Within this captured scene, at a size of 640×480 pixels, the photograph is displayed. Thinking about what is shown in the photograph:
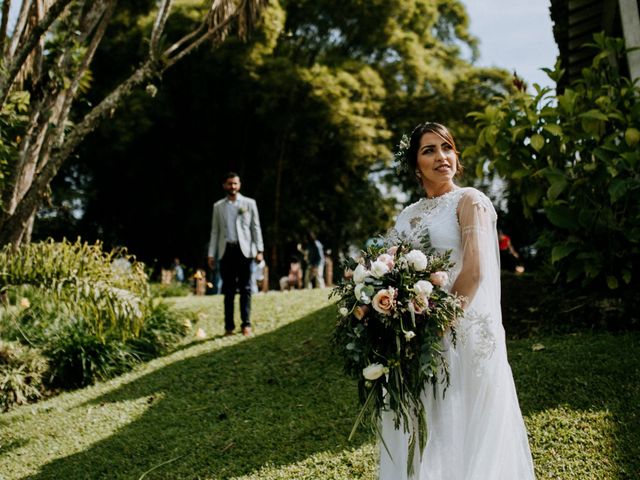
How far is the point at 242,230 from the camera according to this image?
7.91 metres

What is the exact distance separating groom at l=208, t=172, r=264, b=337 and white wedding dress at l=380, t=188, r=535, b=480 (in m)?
5.14

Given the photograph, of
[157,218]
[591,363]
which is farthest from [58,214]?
[591,363]

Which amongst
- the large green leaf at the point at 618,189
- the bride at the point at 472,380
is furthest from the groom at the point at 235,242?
the bride at the point at 472,380

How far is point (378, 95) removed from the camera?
725 inches

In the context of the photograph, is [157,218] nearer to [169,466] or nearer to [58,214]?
[58,214]

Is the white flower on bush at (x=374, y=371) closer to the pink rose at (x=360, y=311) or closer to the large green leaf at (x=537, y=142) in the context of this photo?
the pink rose at (x=360, y=311)

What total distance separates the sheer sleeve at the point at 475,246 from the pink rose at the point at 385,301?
0.34m

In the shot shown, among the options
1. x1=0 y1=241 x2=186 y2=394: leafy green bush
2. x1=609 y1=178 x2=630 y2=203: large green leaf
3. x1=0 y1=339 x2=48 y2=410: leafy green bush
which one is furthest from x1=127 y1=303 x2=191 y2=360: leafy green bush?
x1=609 y1=178 x2=630 y2=203: large green leaf

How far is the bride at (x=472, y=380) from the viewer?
2.76 metres

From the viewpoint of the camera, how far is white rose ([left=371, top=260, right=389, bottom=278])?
2709 mm

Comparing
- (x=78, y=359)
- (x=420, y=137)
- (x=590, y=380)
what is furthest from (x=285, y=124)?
(x=420, y=137)

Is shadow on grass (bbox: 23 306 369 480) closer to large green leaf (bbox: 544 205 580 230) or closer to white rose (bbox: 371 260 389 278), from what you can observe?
white rose (bbox: 371 260 389 278)

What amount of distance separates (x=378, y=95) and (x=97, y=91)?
26.5 feet

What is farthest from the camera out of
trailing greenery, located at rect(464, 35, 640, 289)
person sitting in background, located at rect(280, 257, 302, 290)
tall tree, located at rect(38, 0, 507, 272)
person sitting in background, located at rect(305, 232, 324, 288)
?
person sitting in background, located at rect(280, 257, 302, 290)
